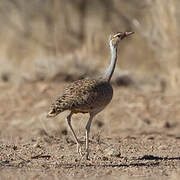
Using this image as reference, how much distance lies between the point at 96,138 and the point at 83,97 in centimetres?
188

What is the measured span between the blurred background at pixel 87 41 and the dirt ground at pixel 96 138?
87 cm

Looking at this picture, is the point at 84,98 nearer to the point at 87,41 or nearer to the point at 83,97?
the point at 83,97

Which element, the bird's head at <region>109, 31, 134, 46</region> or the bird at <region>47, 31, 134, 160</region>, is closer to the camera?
the bird at <region>47, 31, 134, 160</region>

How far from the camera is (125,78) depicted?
16.5m

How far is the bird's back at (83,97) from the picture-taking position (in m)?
8.05

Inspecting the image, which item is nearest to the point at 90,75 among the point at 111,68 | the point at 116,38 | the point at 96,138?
the point at 96,138

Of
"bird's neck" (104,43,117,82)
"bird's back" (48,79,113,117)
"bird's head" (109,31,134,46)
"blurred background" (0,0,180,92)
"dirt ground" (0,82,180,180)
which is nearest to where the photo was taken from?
"dirt ground" (0,82,180,180)

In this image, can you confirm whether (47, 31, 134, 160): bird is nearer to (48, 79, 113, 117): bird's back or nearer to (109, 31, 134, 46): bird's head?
(48, 79, 113, 117): bird's back

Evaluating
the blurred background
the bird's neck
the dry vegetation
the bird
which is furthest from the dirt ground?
the bird's neck

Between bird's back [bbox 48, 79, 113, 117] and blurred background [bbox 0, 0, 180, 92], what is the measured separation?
7.45 metres

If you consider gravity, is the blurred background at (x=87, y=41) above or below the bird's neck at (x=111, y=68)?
above

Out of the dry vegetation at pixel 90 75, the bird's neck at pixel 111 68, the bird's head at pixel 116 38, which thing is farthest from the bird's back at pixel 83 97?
the bird's head at pixel 116 38

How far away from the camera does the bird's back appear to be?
26.4 ft

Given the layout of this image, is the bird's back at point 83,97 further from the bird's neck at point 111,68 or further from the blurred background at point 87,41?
the blurred background at point 87,41
